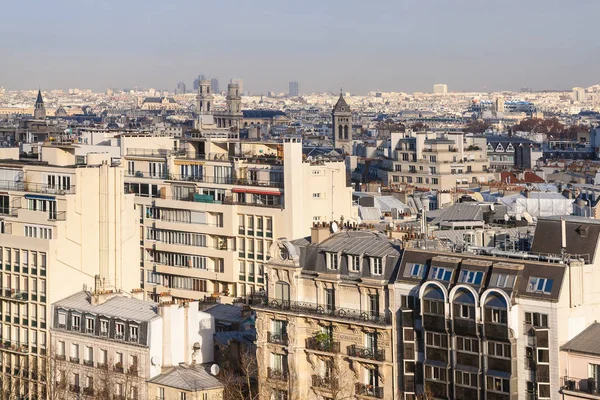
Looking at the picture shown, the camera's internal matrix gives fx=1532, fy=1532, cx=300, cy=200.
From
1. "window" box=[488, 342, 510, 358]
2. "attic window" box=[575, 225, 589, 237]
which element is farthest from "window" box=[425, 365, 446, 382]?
"attic window" box=[575, 225, 589, 237]

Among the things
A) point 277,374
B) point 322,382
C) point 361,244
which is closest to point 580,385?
point 322,382

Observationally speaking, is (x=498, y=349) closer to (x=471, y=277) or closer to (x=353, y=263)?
(x=471, y=277)

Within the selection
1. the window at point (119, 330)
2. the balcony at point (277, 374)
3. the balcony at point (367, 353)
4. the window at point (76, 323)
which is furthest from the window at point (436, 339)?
the window at point (76, 323)

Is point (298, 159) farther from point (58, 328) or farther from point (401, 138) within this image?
point (401, 138)

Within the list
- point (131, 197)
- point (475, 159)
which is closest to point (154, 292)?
point (131, 197)

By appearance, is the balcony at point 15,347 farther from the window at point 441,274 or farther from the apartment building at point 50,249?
the window at point 441,274
